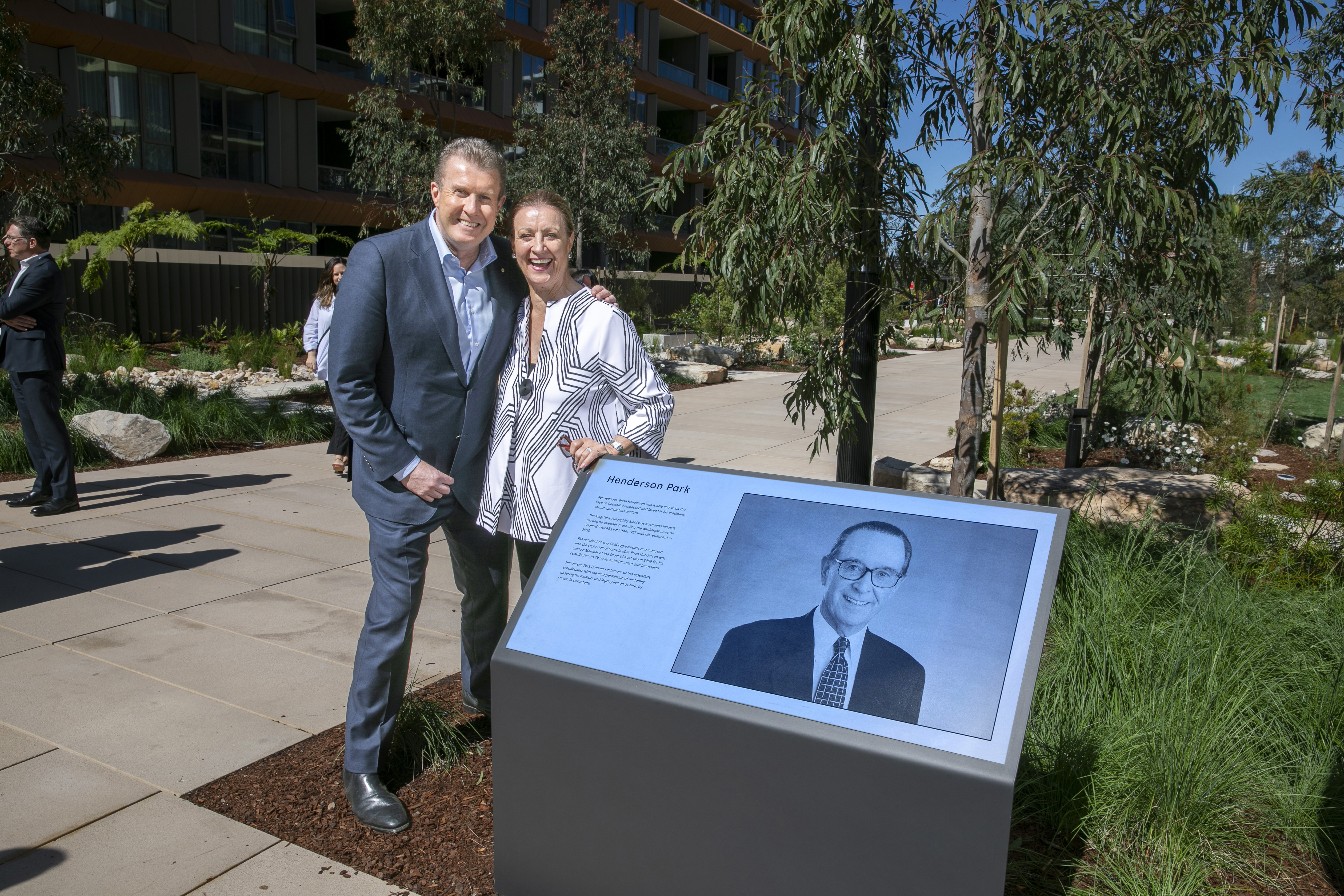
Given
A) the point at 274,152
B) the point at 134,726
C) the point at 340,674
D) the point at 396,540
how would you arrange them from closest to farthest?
the point at 396,540, the point at 134,726, the point at 340,674, the point at 274,152

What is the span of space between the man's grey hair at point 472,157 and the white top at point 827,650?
1.70m

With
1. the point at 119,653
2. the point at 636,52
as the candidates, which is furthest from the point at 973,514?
the point at 636,52

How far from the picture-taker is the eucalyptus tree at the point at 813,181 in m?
4.12

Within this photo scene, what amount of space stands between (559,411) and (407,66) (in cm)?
1351

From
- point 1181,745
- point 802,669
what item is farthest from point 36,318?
point 1181,745

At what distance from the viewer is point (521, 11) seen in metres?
29.8

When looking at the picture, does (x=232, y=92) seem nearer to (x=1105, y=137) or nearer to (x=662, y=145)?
(x=662, y=145)

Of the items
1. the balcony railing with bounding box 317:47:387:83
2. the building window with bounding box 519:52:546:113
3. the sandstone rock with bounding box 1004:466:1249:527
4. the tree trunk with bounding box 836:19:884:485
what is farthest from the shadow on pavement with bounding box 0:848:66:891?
the building window with bounding box 519:52:546:113

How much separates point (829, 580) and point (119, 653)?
3.51 m

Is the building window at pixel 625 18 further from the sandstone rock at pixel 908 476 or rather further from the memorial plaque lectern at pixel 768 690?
the memorial plaque lectern at pixel 768 690

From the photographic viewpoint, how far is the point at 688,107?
3853 cm

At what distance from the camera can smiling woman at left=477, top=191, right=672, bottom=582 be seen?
2934mm

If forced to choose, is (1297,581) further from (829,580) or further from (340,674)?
(340,674)

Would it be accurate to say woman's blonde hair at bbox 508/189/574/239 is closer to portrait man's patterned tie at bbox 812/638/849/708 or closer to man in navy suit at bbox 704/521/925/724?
man in navy suit at bbox 704/521/925/724
